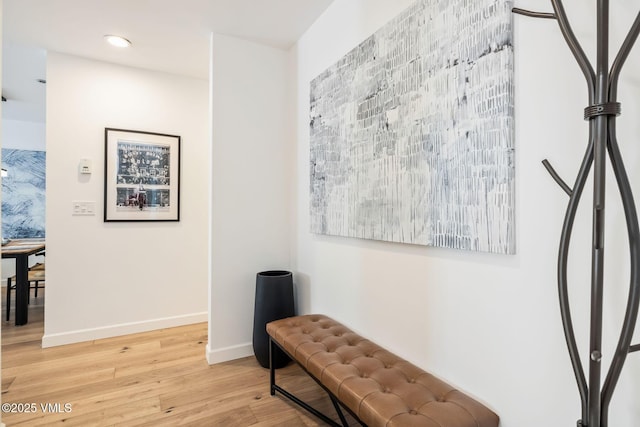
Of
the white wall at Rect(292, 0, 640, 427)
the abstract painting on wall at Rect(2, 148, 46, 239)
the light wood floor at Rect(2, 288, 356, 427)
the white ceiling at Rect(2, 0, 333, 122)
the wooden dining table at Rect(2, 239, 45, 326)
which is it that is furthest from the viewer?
the abstract painting on wall at Rect(2, 148, 46, 239)

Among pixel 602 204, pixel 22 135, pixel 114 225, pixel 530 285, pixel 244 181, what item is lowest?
pixel 530 285

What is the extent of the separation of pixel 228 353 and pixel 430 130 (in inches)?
86.9

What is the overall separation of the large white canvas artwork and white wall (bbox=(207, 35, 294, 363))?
77cm

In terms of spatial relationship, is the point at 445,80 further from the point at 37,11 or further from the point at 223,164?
the point at 37,11

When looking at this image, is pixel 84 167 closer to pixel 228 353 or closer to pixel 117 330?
pixel 117 330

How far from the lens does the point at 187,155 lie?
3334 millimetres

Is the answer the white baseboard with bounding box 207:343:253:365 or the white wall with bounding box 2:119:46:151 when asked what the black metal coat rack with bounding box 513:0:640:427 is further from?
the white wall with bounding box 2:119:46:151

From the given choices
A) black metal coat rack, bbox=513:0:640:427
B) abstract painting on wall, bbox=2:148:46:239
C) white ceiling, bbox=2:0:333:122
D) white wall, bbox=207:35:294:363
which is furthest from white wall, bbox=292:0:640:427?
abstract painting on wall, bbox=2:148:46:239

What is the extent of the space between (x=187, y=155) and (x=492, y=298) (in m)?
3.13

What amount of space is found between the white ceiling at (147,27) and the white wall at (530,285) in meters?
1.06

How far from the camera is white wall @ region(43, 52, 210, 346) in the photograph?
279cm

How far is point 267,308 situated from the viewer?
7.63 feet

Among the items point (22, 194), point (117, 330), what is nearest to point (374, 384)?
point (117, 330)

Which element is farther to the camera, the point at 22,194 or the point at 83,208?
the point at 22,194
